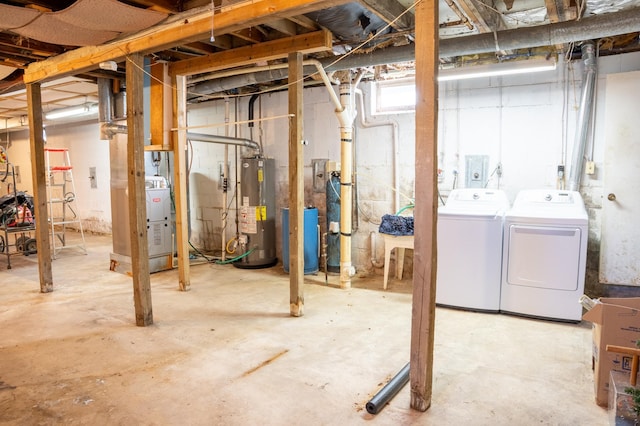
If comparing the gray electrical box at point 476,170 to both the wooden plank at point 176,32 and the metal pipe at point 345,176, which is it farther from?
the wooden plank at point 176,32

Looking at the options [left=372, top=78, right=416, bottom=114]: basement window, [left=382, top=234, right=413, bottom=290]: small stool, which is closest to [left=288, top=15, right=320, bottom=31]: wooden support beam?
[left=372, top=78, right=416, bottom=114]: basement window

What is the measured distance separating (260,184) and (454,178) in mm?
2427

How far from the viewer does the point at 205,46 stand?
4.10 m

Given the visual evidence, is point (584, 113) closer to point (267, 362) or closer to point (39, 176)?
point (267, 362)

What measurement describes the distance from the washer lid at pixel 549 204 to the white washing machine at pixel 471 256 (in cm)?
15

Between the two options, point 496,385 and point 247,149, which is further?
point 247,149

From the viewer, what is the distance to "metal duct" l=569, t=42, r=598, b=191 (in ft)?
12.4

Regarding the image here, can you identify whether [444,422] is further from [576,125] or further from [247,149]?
[247,149]

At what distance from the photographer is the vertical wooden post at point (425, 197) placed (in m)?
2.10

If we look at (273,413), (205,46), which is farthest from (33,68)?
(273,413)

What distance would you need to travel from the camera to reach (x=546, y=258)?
3537 mm

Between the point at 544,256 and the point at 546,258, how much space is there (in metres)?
0.02

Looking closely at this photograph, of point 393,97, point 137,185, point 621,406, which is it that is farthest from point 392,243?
point 621,406

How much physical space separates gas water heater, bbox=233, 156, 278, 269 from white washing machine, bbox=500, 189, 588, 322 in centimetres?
303
